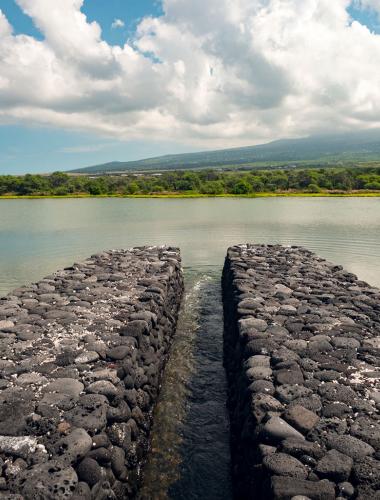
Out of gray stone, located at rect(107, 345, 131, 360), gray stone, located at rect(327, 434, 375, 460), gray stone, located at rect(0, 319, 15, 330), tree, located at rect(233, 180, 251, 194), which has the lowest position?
tree, located at rect(233, 180, 251, 194)

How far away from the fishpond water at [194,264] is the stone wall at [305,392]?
56 cm

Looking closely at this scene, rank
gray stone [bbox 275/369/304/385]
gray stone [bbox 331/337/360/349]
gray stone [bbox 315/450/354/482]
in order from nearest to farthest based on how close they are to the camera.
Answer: gray stone [bbox 315/450/354/482], gray stone [bbox 275/369/304/385], gray stone [bbox 331/337/360/349]

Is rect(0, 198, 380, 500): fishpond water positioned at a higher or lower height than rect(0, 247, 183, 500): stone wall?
lower

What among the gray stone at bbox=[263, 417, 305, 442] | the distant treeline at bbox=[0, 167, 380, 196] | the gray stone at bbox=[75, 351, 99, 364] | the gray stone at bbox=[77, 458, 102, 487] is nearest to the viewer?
the gray stone at bbox=[77, 458, 102, 487]

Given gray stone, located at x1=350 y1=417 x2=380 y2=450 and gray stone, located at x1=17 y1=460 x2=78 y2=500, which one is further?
gray stone, located at x1=350 y1=417 x2=380 y2=450

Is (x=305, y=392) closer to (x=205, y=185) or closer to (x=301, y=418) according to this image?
(x=301, y=418)

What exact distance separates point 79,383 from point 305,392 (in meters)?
3.58

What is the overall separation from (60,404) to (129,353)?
198 centimetres

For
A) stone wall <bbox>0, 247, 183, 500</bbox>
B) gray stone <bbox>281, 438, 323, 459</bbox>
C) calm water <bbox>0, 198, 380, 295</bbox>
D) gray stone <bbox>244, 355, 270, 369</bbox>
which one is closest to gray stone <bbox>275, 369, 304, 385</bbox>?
gray stone <bbox>244, 355, 270, 369</bbox>

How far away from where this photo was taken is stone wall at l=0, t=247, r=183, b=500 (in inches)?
200

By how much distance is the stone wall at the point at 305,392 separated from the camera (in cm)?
487

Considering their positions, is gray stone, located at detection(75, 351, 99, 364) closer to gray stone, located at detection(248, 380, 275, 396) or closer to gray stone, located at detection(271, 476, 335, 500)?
gray stone, located at detection(248, 380, 275, 396)

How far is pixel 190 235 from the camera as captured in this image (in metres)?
31.9

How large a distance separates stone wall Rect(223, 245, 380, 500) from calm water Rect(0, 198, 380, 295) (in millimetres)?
8817
